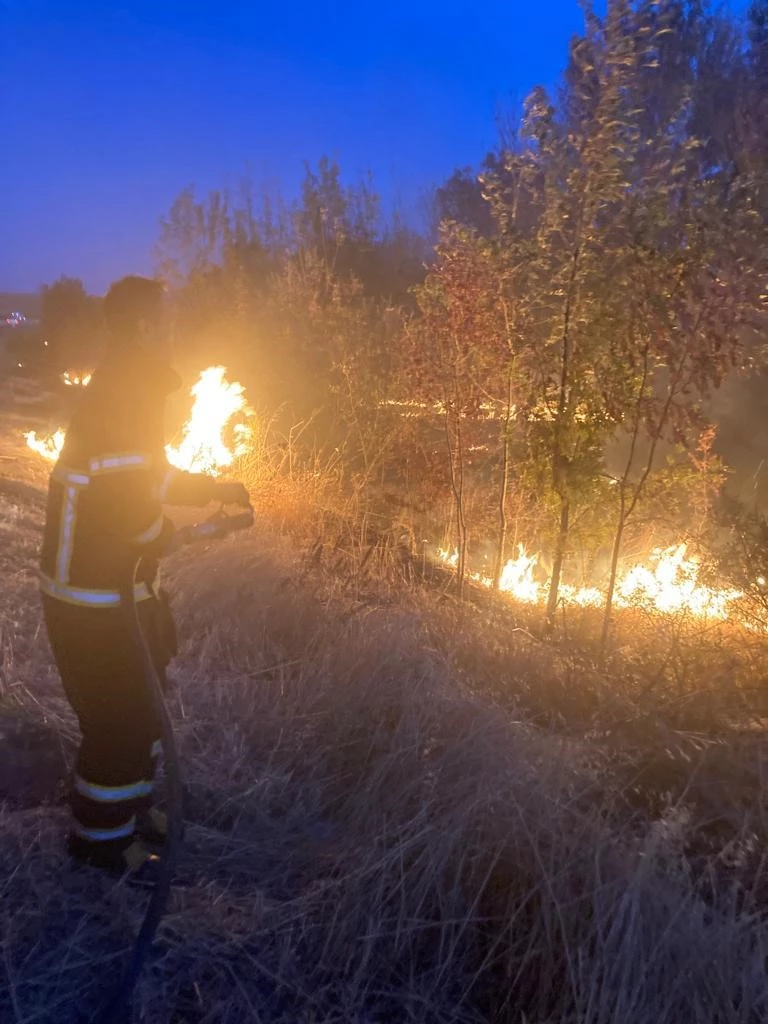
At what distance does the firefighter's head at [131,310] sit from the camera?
2838mm

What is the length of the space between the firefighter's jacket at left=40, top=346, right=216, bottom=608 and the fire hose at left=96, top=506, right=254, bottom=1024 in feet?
0.26

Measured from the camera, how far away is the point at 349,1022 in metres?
2.39

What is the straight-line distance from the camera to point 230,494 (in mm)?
3045

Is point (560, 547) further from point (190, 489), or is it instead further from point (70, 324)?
point (70, 324)

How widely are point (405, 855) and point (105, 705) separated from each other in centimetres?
109

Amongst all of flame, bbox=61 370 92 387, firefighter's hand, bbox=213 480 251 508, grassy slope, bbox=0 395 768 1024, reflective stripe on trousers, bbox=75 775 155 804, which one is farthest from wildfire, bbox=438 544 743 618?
flame, bbox=61 370 92 387

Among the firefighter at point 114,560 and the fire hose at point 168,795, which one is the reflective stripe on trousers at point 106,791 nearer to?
the firefighter at point 114,560

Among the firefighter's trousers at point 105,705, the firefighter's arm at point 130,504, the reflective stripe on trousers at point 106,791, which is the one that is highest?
the firefighter's arm at point 130,504

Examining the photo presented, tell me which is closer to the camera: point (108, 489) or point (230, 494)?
point (108, 489)

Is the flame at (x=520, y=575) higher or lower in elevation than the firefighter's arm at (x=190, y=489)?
lower

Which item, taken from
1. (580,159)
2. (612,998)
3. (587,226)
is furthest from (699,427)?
(612,998)

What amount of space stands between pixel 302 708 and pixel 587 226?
4591mm

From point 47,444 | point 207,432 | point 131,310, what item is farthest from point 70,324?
point 131,310

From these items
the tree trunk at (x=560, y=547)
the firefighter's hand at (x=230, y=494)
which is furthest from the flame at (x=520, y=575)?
the firefighter's hand at (x=230, y=494)
